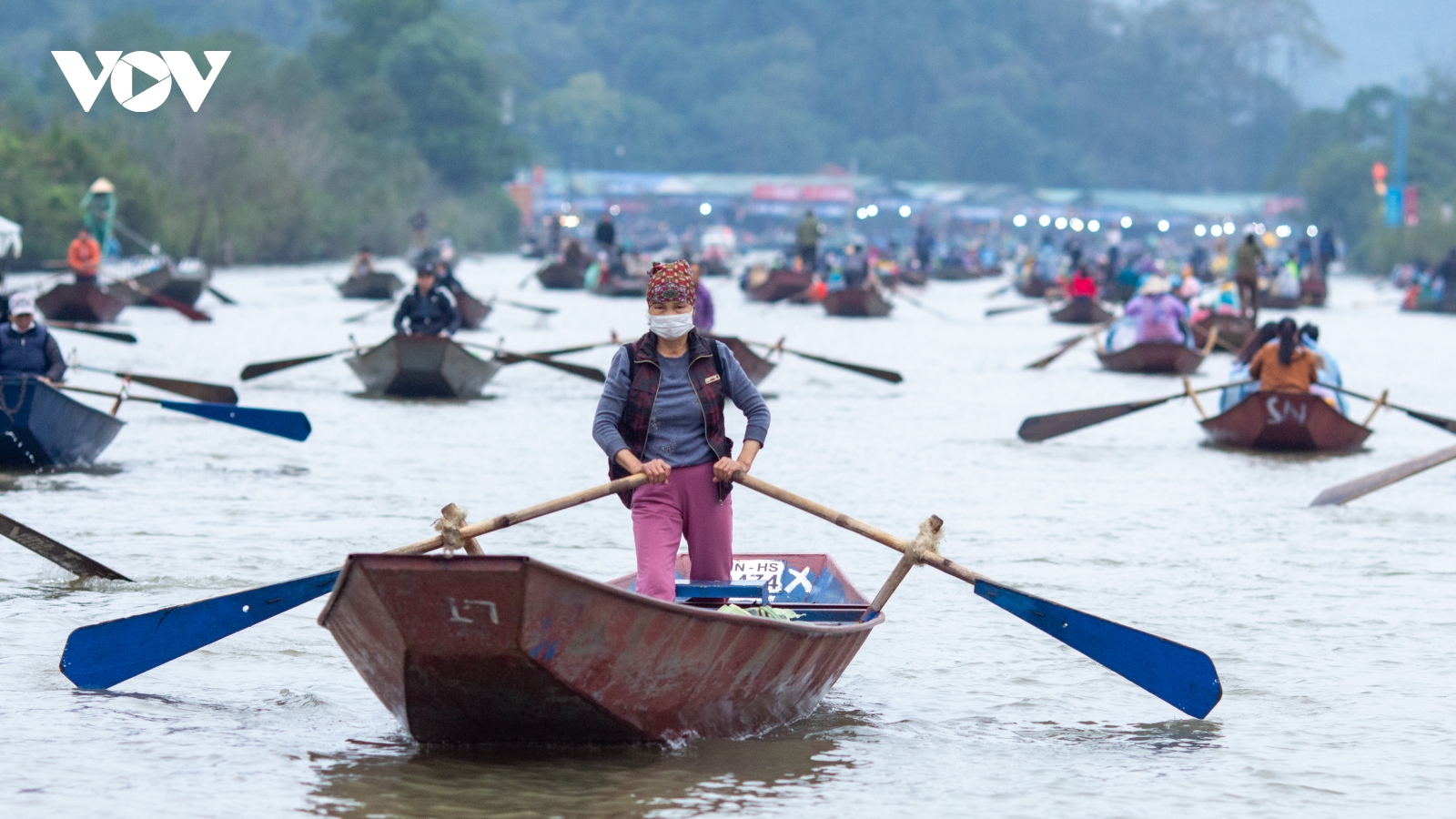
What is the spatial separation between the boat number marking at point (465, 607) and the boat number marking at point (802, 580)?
295cm

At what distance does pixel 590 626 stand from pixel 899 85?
167 meters

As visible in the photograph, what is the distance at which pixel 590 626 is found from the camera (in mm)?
6703

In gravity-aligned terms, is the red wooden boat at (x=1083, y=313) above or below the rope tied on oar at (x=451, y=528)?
below

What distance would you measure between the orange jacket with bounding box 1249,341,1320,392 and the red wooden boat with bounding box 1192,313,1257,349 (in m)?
10.8

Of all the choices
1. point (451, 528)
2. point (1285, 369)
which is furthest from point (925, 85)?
point (451, 528)

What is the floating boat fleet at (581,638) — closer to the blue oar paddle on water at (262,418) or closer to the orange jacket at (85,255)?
the blue oar paddle on water at (262,418)

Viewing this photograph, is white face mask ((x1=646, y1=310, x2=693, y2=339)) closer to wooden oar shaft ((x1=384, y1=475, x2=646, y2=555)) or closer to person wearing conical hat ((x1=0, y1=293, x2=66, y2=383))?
wooden oar shaft ((x1=384, y1=475, x2=646, y2=555))

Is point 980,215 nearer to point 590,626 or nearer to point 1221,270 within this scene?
point 1221,270

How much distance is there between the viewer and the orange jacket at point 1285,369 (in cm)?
1634

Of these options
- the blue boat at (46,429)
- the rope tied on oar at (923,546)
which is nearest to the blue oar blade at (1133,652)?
the rope tied on oar at (923,546)

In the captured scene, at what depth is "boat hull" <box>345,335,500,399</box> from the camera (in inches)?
773

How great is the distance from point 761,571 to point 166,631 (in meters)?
2.73

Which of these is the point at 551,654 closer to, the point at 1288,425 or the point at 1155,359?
the point at 1288,425

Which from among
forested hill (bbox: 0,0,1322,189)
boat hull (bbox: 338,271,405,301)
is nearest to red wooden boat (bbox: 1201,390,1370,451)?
boat hull (bbox: 338,271,405,301)
